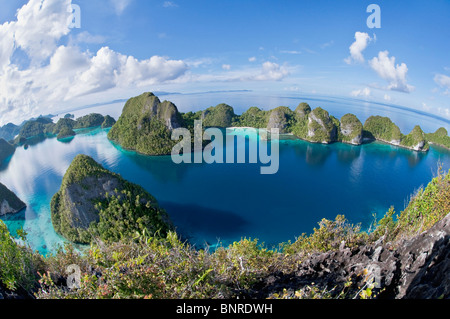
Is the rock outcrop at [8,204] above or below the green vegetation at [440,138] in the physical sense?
below

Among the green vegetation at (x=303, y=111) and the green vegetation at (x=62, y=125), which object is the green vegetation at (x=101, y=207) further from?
the green vegetation at (x=62, y=125)

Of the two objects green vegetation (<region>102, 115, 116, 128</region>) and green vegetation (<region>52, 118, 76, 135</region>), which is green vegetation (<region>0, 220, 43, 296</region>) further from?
green vegetation (<region>52, 118, 76, 135</region>)

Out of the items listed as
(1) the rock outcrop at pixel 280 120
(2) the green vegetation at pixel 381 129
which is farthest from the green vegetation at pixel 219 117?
(2) the green vegetation at pixel 381 129

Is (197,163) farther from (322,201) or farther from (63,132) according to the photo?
(63,132)

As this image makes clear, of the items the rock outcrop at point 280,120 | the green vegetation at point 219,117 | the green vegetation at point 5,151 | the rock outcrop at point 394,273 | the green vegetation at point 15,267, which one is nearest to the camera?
the rock outcrop at point 394,273

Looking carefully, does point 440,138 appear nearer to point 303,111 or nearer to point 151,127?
point 303,111
